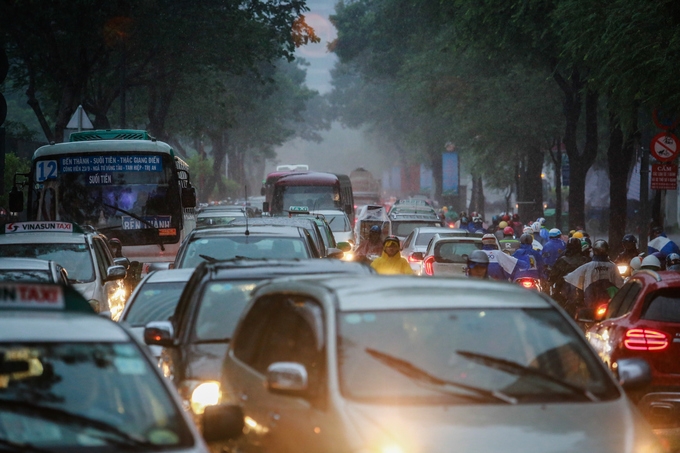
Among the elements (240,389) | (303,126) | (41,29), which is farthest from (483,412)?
(303,126)

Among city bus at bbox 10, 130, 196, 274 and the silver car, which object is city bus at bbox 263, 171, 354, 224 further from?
the silver car

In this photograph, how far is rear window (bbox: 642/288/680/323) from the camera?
9844mm

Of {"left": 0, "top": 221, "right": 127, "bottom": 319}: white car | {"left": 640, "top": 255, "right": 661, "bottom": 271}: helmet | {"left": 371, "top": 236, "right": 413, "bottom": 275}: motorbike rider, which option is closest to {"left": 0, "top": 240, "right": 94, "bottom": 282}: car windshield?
{"left": 0, "top": 221, "right": 127, "bottom": 319}: white car

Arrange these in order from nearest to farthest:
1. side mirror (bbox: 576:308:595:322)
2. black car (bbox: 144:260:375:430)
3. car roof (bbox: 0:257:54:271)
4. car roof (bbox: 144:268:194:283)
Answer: black car (bbox: 144:260:375:430) < side mirror (bbox: 576:308:595:322) < car roof (bbox: 144:268:194:283) < car roof (bbox: 0:257:54:271)

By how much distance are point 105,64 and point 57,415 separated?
108 ft

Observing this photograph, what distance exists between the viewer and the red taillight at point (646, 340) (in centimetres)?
973

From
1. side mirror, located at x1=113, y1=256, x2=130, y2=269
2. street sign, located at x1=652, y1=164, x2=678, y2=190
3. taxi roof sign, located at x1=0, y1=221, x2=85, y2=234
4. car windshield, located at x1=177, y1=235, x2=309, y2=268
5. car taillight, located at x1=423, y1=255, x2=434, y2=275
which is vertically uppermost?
street sign, located at x1=652, y1=164, x2=678, y2=190

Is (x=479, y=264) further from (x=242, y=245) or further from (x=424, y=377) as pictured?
(x=424, y=377)

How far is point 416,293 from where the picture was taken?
601 centimetres

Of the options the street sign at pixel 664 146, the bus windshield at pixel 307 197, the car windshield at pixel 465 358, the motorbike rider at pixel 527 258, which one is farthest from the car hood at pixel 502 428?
the bus windshield at pixel 307 197

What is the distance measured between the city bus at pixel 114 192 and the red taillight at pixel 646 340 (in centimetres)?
1405

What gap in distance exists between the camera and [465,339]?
228 inches

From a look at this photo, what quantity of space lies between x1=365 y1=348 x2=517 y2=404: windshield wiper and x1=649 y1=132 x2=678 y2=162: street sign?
1473 cm

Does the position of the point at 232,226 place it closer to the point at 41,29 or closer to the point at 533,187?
the point at 41,29
